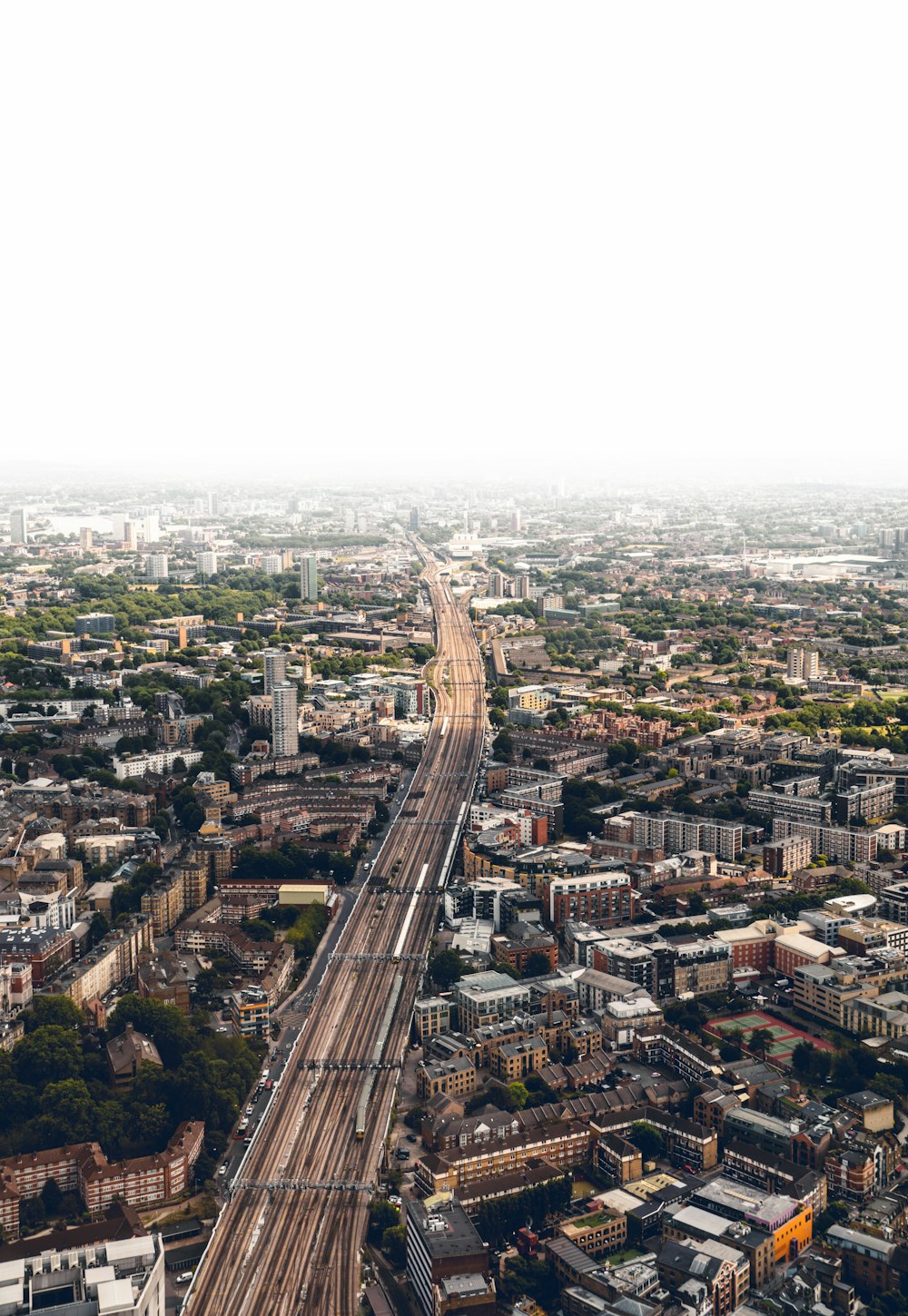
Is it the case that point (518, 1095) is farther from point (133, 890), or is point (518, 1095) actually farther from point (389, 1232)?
point (133, 890)

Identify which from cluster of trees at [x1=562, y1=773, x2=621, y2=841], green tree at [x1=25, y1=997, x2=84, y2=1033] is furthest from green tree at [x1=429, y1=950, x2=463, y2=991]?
cluster of trees at [x1=562, y1=773, x2=621, y2=841]

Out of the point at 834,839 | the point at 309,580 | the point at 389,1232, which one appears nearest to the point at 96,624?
the point at 309,580

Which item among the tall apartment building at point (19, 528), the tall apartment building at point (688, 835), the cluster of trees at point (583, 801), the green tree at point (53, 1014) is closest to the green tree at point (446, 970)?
the green tree at point (53, 1014)

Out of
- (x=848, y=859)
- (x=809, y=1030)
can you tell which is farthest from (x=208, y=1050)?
(x=848, y=859)

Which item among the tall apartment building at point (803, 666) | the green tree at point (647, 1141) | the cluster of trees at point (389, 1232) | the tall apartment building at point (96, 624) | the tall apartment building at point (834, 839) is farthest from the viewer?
the tall apartment building at point (96, 624)

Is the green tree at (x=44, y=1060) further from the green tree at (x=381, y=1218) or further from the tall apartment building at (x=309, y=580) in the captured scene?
the tall apartment building at (x=309, y=580)
